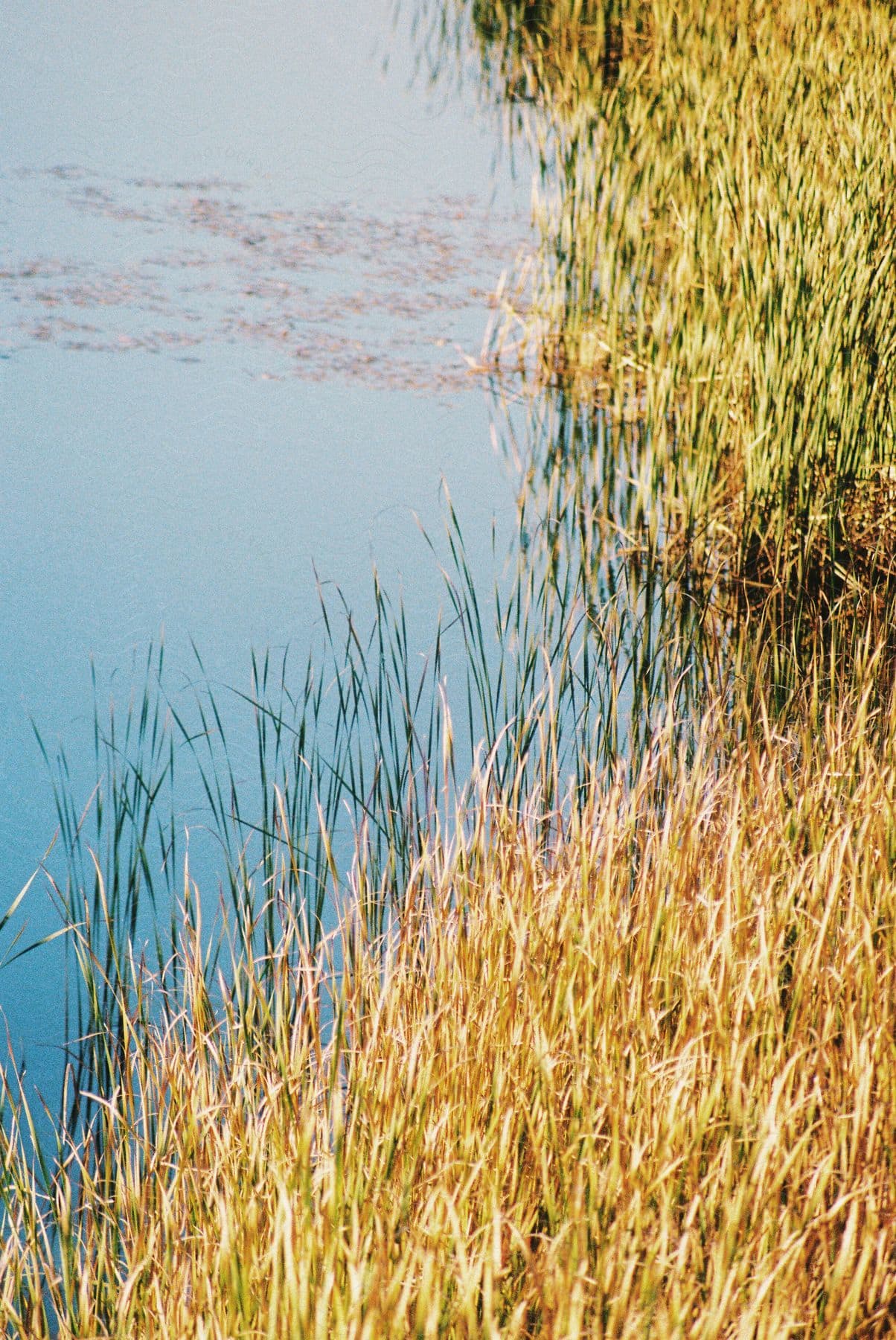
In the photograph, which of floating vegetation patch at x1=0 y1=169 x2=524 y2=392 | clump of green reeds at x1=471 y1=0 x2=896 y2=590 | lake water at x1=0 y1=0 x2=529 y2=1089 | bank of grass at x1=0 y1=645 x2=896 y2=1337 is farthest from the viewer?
floating vegetation patch at x1=0 y1=169 x2=524 y2=392

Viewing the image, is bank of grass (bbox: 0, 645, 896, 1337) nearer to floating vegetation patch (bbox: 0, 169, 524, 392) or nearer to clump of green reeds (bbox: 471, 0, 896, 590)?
clump of green reeds (bbox: 471, 0, 896, 590)

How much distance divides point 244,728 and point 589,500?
5.17 feet

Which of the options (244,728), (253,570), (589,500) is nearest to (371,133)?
(589,500)

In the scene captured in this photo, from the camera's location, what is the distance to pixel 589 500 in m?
3.99

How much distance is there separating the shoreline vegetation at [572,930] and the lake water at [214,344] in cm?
23

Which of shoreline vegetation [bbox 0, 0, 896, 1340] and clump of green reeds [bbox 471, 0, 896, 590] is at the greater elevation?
clump of green reeds [bbox 471, 0, 896, 590]

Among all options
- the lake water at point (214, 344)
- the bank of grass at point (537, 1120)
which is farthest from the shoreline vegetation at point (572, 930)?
the lake water at point (214, 344)

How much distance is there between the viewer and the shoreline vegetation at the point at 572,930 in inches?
55.9

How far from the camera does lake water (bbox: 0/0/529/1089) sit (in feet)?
10.4

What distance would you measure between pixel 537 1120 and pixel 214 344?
3.91m

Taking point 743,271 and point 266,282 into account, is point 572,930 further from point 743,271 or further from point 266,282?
point 266,282

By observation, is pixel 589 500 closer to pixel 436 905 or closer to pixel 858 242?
pixel 858 242

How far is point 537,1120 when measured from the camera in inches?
63.9

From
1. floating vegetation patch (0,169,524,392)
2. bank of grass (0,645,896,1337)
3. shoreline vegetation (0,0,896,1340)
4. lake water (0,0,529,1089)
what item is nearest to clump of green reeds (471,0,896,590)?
shoreline vegetation (0,0,896,1340)
